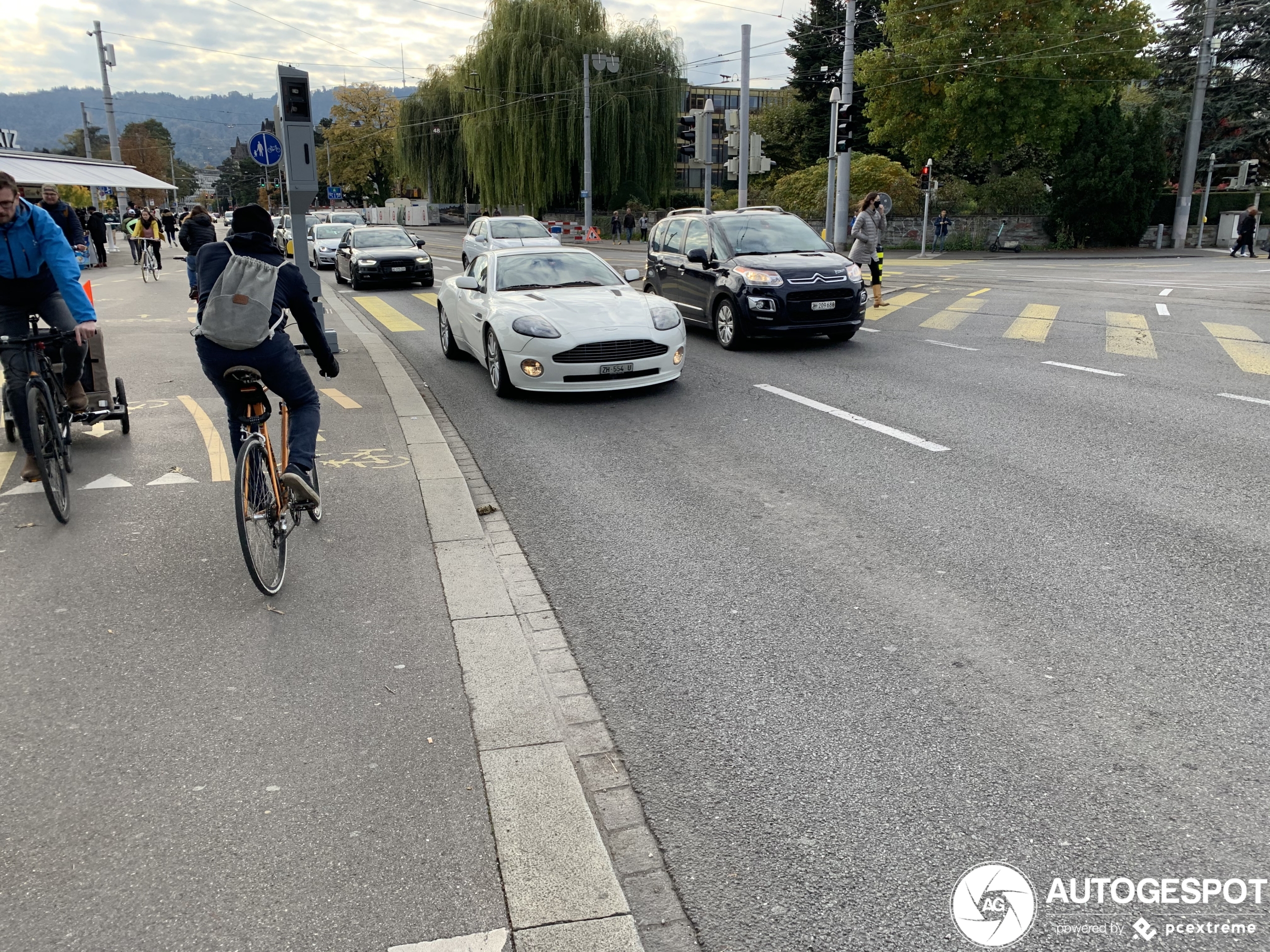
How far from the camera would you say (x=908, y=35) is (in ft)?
148

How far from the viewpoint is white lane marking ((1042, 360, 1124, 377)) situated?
10.7m

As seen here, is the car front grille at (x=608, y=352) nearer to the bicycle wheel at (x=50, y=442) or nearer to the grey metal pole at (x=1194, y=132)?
the bicycle wheel at (x=50, y=442)

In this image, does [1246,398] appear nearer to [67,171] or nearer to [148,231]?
[148,231]

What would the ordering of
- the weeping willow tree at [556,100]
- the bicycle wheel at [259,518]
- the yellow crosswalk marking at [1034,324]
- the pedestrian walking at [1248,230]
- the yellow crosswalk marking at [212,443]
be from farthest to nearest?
the weeping willow tree at [556,100] → the pedestrian walking at [1248,230] → the yellow crosswalk marking at [1034,324] → the yellow crosswalk marking at [212,443] → the bicycle wheel at [259,518]

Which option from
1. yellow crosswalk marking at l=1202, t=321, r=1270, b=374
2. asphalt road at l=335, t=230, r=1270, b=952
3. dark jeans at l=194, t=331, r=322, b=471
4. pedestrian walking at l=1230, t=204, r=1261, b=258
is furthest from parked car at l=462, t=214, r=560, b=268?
pedestrian walking at l=1230, t=204, r=1261, b=258

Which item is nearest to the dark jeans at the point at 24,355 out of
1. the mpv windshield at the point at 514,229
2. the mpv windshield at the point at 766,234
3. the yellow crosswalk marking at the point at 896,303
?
the mpv windshield at the point at 766,234

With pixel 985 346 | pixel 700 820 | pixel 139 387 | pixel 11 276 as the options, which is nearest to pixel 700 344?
pixel 985 346

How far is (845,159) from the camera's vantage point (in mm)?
26734

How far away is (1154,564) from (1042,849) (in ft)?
8.81

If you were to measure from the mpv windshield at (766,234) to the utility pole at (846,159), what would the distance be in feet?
42.3

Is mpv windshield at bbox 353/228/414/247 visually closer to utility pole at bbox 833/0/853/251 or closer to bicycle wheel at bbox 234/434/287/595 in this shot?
utility pole at bbox 833/0/853/251

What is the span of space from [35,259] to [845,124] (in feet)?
70.0

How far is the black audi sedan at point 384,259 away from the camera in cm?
2372

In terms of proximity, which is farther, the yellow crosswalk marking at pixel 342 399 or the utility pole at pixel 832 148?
the utility pole at pixel 832 148
